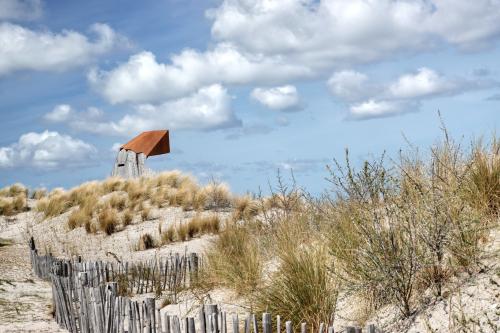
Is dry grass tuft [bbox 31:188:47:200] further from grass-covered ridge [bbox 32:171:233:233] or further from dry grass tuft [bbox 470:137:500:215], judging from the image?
dry grass tuft [bbox 470:137:500:215]

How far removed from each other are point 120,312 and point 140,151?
16.3 m

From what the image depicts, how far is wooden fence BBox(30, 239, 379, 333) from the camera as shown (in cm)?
425

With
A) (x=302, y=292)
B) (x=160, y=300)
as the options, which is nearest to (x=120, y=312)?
(x=302, y=292)

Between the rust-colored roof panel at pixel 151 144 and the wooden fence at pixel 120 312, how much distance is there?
39.4 ft

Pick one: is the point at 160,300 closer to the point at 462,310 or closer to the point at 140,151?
the point at 462,310

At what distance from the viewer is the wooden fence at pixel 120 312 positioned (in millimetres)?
4254

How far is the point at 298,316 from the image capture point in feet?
15.5

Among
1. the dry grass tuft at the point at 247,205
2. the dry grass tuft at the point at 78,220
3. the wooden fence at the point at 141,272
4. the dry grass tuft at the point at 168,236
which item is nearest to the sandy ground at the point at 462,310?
the wooden fence at the point at 141,272

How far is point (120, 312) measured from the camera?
5.59m

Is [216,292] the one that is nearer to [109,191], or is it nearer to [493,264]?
[493,264]

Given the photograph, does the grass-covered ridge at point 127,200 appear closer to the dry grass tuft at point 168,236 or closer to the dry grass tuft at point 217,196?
the dry grass tuft at point 217,196

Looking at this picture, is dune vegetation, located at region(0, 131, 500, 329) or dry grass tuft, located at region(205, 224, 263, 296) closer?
dune vegetation, located at region(0, 131, 500, 329)

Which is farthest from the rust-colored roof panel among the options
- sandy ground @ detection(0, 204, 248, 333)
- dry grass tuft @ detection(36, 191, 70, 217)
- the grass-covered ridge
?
sandy ground @ detection(0, 204, 248, 333)

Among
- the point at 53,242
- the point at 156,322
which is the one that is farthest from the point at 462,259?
the point at 53,242
